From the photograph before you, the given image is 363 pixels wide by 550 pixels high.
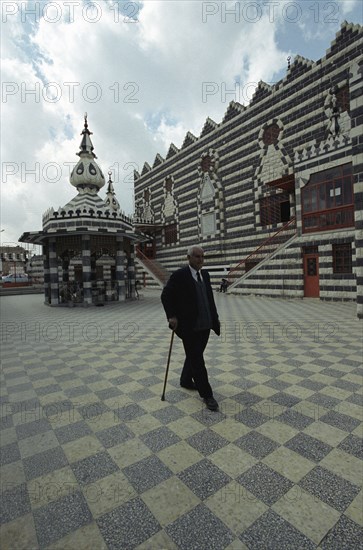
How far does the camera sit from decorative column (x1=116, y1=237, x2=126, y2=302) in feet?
47.1

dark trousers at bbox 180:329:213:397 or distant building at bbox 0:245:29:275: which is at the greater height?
distant building at bbox 0:245:29:275

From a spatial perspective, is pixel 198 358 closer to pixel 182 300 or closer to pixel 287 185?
pixel 182 300

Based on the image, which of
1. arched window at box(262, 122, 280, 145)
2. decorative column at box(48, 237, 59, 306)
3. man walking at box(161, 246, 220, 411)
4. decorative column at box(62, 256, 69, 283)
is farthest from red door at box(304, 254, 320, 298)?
decorative column at box(62, 256, 69, 283)

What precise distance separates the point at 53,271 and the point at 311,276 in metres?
12.5

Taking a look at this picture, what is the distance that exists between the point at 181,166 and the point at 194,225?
5.28 meters

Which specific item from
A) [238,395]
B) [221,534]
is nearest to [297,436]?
[238,395]

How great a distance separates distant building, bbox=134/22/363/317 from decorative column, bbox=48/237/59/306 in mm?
9686

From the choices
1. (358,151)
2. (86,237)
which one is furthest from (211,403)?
(86,237)

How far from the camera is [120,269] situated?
571 inches

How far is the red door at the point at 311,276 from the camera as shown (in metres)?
13.1

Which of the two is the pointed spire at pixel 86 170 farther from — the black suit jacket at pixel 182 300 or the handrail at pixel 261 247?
the black suit jacket at pixel 182 300

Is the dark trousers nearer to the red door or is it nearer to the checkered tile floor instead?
the checkered tile floor

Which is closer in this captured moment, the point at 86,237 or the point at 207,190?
the point at 86,237

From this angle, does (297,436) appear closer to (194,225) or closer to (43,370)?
(43,370)
